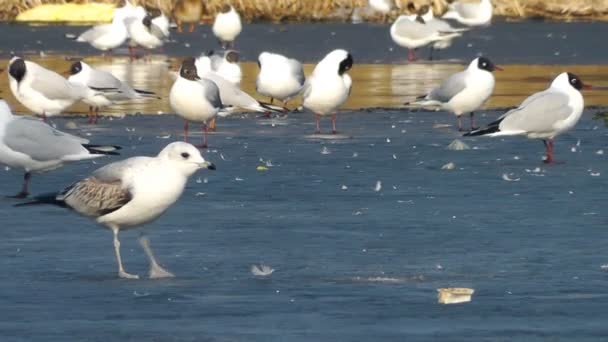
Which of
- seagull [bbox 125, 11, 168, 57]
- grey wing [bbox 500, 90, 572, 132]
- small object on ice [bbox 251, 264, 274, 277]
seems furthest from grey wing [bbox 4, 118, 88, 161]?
seagull [bbox 125, 11, 168, 57]

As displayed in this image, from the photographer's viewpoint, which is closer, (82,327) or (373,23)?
(82,327)

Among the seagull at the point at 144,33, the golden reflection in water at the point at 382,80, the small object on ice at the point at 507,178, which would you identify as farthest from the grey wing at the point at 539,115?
the seagull at the point at 144,33

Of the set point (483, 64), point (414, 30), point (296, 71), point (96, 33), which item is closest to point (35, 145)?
point (483, 64)

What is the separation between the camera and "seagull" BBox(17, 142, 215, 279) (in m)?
10.6

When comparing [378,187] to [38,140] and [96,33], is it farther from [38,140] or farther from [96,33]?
[96,33]

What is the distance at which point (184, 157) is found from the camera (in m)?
10.6

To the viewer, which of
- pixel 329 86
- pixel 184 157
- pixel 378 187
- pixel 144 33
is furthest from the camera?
pixel 144 33

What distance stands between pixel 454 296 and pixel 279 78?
14.1 meters

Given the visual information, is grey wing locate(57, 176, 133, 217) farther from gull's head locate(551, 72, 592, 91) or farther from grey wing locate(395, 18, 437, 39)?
grey wing locate(395, 18, 437, 39)

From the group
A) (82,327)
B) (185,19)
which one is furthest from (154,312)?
(185,19)

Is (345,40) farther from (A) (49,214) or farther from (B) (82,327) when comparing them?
(B) (82,327)

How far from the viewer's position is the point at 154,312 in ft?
30.6

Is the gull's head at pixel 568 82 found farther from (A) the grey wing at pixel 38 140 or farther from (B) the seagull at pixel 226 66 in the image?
(B) the seagull at pixel 226 66

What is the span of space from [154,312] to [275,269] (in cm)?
163
